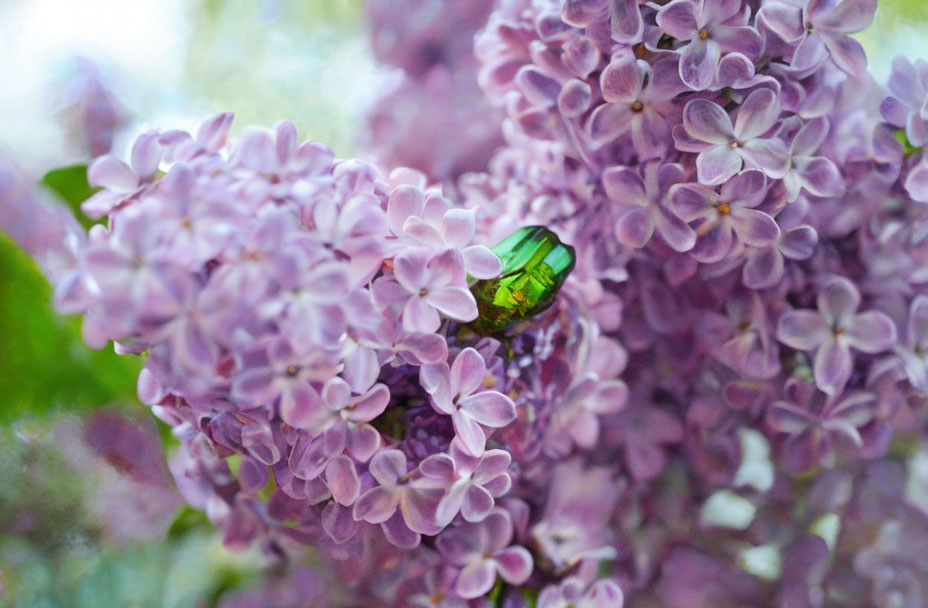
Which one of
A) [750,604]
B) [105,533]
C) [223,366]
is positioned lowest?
[750,604]

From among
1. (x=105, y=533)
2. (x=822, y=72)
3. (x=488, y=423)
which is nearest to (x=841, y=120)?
(x=822, y=72)

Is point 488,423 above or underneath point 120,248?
underneath

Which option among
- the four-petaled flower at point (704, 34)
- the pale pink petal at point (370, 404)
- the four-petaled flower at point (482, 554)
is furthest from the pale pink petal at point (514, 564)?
the four-petaled flower at point (704, 34)

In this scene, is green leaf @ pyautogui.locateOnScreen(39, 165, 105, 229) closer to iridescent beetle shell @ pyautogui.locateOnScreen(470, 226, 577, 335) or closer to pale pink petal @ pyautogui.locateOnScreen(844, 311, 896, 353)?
iridescent beetle shell @ pyautogui.locateOnScreen(470, 226, 577, 335)

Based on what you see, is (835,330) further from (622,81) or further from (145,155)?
(145,155)

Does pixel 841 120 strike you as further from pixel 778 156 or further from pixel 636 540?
pixel 636 540

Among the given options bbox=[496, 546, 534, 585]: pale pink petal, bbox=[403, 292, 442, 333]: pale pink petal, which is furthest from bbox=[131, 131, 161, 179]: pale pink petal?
bbox=[496, 546, 534, 585]: pale pink petal

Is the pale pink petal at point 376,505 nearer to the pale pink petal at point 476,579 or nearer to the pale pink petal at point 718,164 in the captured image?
the pale pink petal at point 476,579
